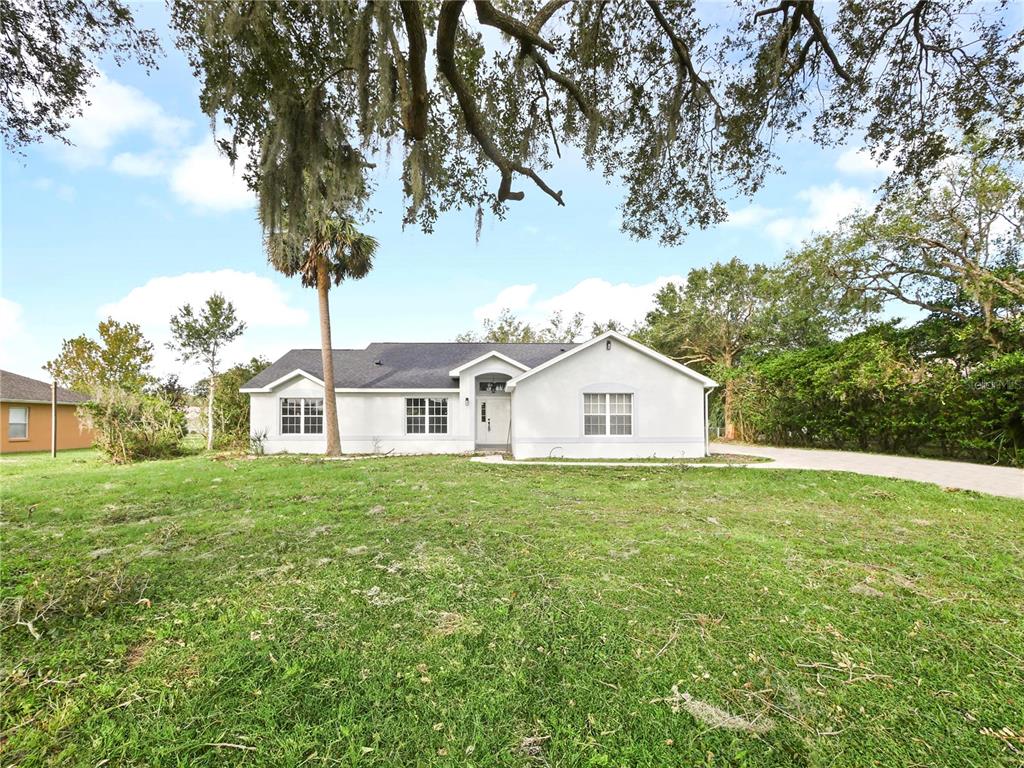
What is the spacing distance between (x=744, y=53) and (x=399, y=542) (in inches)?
306

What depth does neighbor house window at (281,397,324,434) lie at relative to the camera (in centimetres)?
1559

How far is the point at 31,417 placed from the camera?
18.7 m

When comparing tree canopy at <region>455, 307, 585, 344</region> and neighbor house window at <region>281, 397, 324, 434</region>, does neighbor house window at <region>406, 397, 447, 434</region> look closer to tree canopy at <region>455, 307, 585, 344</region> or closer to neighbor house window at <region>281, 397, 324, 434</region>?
neighbor house window at <region>281, 397, 324, 434</region>

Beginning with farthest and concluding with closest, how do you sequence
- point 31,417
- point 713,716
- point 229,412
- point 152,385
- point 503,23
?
point 152,385, point 31,417, point 229,412, point 503,23, point 713,716

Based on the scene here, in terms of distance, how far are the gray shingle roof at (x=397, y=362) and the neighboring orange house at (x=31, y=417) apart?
340 inches

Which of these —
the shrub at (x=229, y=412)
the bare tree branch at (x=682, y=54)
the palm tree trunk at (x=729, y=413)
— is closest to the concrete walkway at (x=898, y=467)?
the palm tree trunk at (x=729, y=413)

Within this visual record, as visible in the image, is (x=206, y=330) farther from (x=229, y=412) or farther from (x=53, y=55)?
(x=53, y=55)

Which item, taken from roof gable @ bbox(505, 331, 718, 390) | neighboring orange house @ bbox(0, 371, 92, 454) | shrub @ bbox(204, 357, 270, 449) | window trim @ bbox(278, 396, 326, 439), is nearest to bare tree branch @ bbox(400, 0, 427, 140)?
roof gable @ bbox(505, 331, 718, 390)

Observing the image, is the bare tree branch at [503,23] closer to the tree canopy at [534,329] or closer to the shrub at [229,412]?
the shrub at [229,412]

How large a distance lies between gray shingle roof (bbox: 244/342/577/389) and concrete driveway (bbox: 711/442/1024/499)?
940cm

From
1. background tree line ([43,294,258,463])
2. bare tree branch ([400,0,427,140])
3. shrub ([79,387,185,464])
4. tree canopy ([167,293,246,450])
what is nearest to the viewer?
bare tree branch ([400,0,427,140])

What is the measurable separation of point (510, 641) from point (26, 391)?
26.9m

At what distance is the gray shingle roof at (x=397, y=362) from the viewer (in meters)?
16.0

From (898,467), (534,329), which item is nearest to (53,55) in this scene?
(898,467)
